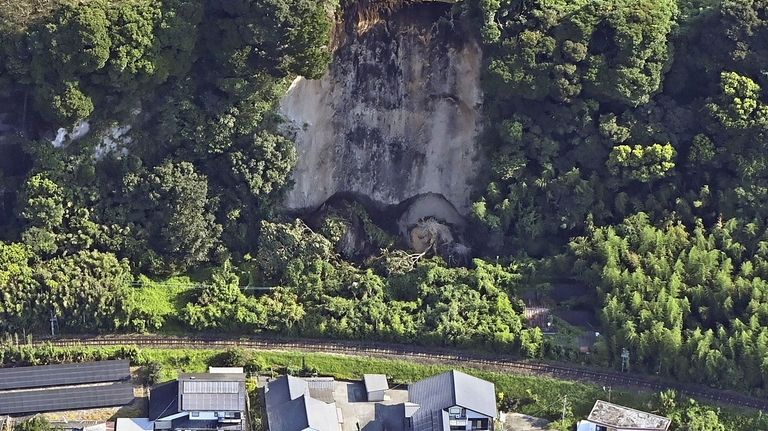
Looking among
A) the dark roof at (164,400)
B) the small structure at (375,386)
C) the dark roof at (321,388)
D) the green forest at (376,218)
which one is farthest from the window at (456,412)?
the dark roof at (164,400)

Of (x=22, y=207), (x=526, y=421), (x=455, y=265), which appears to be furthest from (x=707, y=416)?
(x=22, y=207)

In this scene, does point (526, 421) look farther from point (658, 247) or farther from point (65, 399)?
point (65, 399)

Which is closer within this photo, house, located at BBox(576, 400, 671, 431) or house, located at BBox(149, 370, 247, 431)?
house, located at BBox(149, 370, 247, 431)

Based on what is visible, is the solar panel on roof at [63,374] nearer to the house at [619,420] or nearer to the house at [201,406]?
the house at [201,406]

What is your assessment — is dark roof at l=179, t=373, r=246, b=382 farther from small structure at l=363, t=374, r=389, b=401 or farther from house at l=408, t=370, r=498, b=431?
house at l=408, t=370, r=498, b=431

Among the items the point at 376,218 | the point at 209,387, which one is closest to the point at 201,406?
the point at 209,387

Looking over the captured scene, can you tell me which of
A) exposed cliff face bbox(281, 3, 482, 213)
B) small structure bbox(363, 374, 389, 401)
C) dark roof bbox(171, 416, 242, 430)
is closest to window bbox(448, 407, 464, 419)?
small structure bbox(363, 374, 389, 401)
